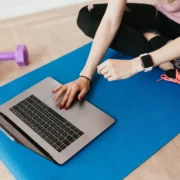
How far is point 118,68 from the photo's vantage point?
103cm

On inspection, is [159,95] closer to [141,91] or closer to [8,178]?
[141,91]

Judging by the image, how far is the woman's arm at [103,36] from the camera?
1.18 meters

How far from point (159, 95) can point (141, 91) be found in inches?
3.0

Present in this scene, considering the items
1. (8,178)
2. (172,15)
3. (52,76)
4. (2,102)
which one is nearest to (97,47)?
(52,76)

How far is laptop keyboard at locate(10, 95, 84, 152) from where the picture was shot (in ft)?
3.28

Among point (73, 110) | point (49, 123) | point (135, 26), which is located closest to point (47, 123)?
point (49, 123)

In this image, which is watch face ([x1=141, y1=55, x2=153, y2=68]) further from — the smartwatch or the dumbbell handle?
the dumbbell handle

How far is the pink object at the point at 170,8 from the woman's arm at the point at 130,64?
0.22 meters

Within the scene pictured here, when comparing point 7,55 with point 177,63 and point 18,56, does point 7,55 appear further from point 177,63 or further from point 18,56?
point 177,63

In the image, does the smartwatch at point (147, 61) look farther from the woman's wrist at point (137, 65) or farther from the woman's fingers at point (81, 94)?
the woman's fingers at point (81, 94)

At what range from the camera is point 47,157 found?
941mm

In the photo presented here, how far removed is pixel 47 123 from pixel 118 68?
34 cm

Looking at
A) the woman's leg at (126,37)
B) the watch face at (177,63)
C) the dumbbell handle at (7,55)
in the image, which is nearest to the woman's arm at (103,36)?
the woman's leg at (126,37)

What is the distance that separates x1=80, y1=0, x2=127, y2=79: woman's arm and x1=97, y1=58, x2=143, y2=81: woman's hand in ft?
0.49
